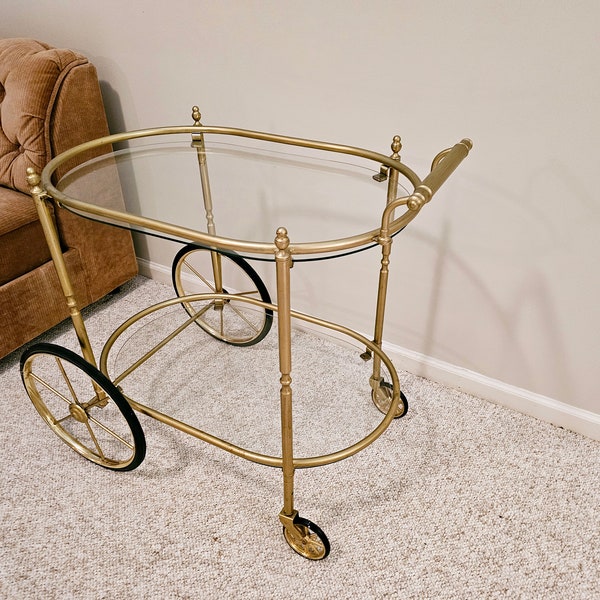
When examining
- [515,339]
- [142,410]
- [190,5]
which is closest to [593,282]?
[515,339]

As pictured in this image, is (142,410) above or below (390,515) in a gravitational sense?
above

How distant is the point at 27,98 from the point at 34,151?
154mm

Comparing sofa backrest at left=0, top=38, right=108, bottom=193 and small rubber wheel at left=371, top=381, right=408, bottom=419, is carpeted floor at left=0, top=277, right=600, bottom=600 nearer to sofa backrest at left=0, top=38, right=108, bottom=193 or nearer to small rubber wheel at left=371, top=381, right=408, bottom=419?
small rubber wheel at left=371, top=381, right=408, bottom=419

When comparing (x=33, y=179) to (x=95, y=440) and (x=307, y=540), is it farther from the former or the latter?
(x=307, y=540)

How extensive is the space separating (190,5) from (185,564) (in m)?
1.49

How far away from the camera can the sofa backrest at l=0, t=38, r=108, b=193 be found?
1632 mm

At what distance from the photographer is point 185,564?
124 cm

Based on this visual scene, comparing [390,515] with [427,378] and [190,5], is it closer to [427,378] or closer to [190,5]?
[427,378]

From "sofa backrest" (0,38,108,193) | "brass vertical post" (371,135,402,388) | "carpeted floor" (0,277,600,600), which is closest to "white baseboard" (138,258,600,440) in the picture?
"carpeted floor" (0,277,600,600)

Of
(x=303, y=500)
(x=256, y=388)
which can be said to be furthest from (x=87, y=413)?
(x=303, y=500)

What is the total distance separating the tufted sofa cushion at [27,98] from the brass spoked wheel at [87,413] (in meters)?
0.63

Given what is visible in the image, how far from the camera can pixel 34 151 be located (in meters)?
1.67

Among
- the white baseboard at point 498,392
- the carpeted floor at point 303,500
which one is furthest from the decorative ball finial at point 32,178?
the white baseboard at point 498,392

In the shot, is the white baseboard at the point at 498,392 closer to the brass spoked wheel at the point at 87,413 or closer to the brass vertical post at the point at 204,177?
the brass vertical post at the point at 204,177
